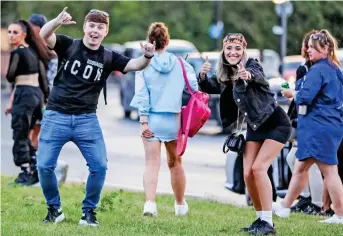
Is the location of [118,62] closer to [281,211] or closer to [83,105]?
[83,105]

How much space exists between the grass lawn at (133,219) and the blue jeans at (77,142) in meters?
0.36

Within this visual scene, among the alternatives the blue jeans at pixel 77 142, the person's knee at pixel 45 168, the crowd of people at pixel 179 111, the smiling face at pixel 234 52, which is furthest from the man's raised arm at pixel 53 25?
the smiling face at pixel 234 52

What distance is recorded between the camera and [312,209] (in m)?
11.4

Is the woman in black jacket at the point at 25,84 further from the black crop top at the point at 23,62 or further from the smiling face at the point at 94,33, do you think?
the smiling face at the point at 94,33

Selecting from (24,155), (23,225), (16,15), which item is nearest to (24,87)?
(24,155)

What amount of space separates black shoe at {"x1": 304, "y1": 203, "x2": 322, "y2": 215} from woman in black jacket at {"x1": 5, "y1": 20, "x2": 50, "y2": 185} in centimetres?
348

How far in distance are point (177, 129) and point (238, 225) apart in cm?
126

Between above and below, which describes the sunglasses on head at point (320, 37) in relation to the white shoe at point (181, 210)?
above

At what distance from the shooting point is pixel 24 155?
42.8 feet

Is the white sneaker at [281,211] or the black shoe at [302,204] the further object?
the black shoe at [302,204]

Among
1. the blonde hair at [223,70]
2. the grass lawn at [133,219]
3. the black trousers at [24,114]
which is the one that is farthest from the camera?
the black trousers at [24,114]

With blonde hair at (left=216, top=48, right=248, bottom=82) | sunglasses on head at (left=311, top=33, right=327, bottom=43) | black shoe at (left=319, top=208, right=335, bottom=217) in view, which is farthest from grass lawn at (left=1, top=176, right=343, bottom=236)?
sunglasses on head at (left=311, top=33, right=327, bottom=43)

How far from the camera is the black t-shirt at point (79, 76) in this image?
29.5ft

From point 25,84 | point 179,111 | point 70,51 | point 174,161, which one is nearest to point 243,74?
point 70,51
